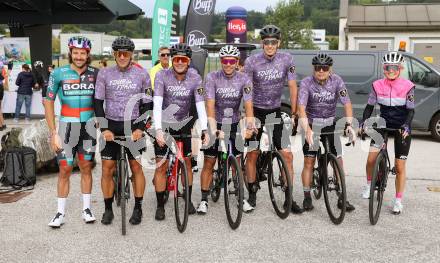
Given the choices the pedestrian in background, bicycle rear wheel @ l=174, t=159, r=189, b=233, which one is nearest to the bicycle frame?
bicycle rear wheel @ l=174, t=159, r=189, b=233

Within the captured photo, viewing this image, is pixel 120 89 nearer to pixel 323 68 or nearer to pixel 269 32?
pixel 269 32

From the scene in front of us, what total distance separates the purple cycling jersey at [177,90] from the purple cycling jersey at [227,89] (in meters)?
0.14

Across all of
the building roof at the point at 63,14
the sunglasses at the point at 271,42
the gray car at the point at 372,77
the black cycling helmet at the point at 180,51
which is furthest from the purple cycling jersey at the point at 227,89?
the building roof at the point at 63,14

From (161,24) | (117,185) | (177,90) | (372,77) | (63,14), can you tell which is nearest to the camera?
(177,90)

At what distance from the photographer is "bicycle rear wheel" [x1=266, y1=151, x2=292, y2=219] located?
17.0 feet

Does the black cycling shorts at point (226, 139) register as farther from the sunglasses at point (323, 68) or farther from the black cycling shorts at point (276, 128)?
the sunglasses at point (323, 68)

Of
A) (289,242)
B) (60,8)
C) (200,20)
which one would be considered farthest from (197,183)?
(60,8)

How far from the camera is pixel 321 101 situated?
540cm

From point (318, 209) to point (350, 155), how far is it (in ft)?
12.3

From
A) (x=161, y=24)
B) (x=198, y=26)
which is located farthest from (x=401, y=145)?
(x=161, y=24)

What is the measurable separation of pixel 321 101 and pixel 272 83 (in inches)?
24.3

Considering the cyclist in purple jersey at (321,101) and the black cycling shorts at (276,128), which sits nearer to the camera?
the cyclist in purple jersey at (321,101)

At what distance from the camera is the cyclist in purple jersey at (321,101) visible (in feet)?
17.2

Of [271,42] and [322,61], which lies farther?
[271,42]
